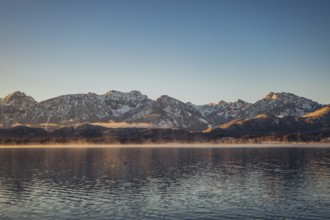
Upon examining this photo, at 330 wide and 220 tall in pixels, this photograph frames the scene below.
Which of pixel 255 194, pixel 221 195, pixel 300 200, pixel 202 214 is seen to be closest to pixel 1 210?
pixel 202 214

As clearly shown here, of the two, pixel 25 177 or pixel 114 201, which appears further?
pixel 25 177

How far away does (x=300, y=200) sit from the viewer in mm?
75500

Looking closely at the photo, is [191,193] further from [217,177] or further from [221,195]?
[217,177]

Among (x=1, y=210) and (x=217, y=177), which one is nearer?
(x=1, y=210)

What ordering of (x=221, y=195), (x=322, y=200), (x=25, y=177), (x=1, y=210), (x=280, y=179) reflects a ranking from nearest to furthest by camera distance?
(x=1, y=210) → (x=322, y=200) → (x=221, y=195) → (x=280, y=179) → (x=25, y=177)

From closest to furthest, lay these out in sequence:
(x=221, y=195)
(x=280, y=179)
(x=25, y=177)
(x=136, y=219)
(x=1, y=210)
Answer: (x=136, y=219)
(x=1, y=210)
(x=221, y=195)
(x=280, y=179)
(x=25, y=177)

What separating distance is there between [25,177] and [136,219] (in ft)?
234

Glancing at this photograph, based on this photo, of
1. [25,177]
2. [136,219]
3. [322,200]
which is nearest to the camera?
[136,219]

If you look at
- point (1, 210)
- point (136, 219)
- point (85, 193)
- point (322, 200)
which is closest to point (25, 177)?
point (85, 193)

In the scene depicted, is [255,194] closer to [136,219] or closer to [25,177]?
[136,219]

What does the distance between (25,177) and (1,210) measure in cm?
5387

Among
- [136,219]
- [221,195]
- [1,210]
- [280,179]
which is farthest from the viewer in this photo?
[280,179]

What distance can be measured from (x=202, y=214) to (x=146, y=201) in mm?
16286

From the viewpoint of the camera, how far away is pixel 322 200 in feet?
247
